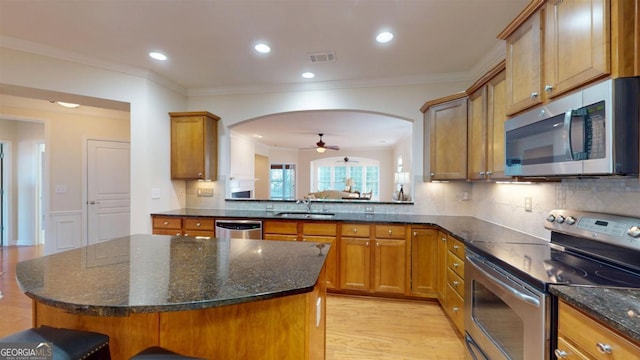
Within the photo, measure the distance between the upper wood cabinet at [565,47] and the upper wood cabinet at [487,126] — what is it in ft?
1.01

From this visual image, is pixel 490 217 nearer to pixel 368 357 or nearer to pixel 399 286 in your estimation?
pixel 399 286

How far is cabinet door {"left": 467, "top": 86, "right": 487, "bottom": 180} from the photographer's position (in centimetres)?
236

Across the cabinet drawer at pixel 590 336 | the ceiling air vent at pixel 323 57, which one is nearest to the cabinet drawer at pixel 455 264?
the cabinet drawer at pixel 590 336

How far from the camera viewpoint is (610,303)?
100cm

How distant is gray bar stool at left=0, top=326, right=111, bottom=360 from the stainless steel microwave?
87.9 inches

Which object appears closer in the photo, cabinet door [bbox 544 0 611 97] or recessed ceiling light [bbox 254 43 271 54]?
cabinet door [bbox 544 0 611 97]

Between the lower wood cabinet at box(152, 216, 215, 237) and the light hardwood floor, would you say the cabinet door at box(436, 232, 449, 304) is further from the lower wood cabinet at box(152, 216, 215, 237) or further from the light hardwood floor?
the lower wood cabinet at box(152, 216, 215, 237)

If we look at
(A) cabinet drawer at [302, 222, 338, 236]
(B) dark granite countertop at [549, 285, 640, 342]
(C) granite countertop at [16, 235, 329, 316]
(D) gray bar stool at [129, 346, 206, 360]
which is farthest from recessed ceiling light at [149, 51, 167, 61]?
(B) dark granite countertop at [549, 285, 640, 342]

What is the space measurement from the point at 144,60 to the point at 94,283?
9.35 feet

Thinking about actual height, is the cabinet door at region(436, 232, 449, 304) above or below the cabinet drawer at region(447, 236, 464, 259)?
below

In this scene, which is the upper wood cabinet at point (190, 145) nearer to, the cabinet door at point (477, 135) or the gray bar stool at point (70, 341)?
the gray bar stool at point (70, 341)

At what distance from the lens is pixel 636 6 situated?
3.65 ft

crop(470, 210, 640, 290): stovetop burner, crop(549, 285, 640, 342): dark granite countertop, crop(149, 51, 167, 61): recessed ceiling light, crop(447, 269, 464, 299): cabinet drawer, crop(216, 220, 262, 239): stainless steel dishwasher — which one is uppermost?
crop(149, 51, 167, 61): recessed ceiling light

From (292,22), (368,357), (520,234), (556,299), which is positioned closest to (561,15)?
(556,299)
